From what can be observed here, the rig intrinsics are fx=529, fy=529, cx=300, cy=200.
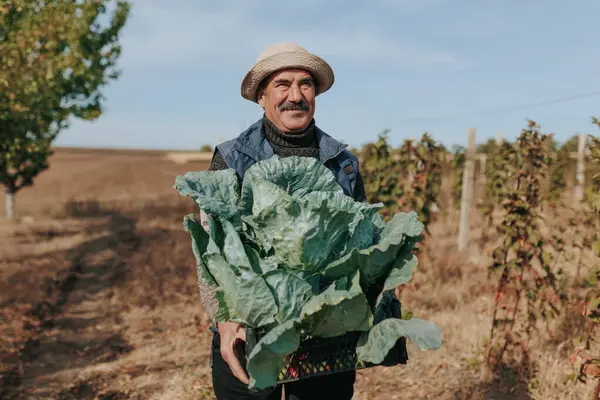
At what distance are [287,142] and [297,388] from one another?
1038 millimetres

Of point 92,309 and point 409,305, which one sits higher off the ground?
point 409,305

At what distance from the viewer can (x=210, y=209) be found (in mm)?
1788

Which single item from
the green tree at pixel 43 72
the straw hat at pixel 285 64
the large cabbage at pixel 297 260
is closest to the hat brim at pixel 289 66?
the straw hat at pixel 285 64

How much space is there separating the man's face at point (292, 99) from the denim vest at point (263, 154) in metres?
0.10

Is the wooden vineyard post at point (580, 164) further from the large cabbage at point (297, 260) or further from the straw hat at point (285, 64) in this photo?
the large cabbage at point (297, 260)

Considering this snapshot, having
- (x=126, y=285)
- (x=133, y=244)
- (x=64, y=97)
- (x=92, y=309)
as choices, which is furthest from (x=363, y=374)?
(x=64, y=97)

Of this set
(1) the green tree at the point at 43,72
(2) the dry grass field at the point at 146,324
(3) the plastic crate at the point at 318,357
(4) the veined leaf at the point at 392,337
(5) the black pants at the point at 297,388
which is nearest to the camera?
(4) the veined leaf at the point at 392,337

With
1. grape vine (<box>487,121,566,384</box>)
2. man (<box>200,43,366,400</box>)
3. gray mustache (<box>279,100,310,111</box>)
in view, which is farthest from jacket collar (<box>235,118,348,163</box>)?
grape vine (<box>487,121,566,384</box>)

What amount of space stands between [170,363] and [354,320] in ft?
12.4

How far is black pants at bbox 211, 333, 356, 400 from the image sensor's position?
2.17m

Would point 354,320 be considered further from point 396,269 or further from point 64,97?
point 64,97

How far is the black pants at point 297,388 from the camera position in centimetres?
217

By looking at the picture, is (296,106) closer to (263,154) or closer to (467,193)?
(263,154)

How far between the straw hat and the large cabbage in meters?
0.53
